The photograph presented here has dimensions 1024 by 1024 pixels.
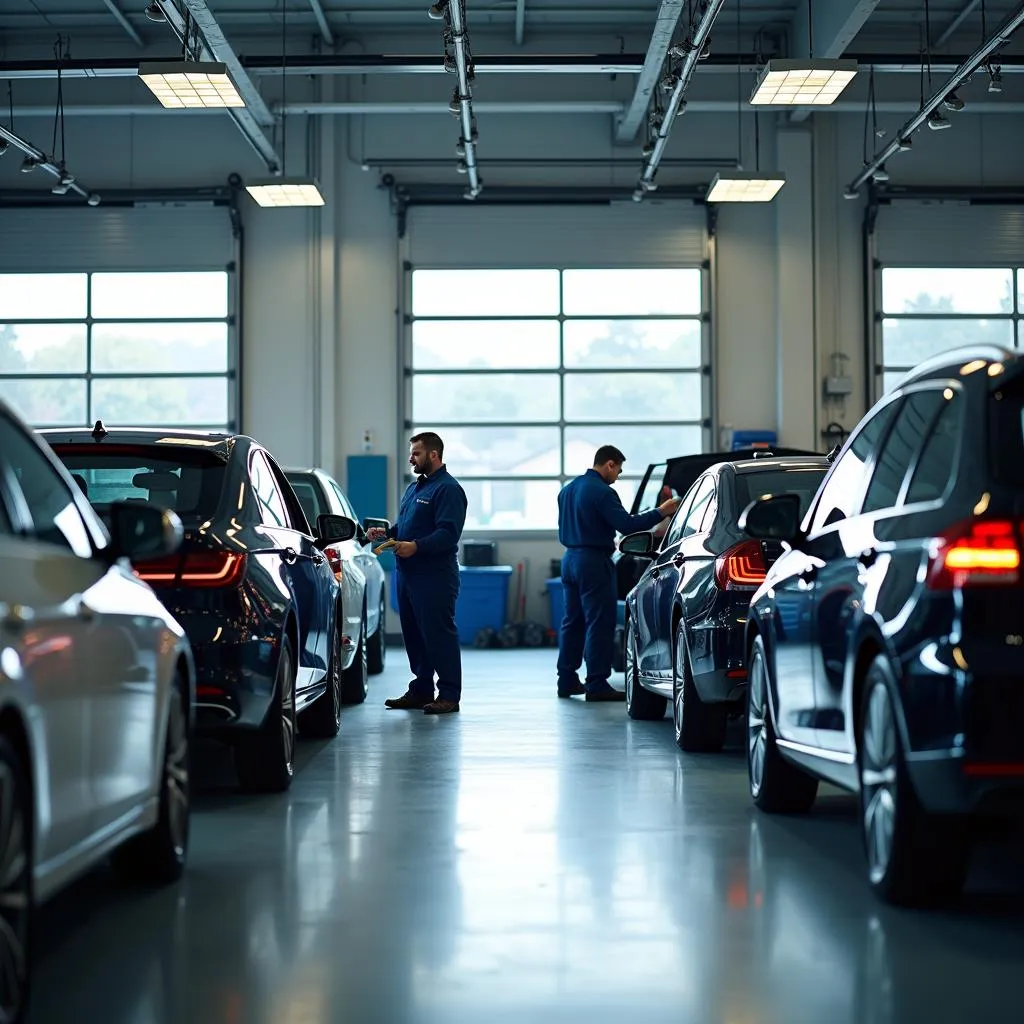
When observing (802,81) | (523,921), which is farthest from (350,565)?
(523,921)

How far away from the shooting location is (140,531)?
428cm

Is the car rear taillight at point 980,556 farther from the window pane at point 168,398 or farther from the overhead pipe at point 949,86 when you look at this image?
the window pane at point 168,398

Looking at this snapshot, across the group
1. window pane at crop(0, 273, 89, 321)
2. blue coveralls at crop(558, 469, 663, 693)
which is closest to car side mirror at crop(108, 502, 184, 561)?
blue coveralls at crop(558, 469, 663, 693)

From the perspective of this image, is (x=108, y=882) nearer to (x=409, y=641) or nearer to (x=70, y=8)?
(x=409, y=641)

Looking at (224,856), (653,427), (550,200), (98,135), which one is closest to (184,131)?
(98,135)

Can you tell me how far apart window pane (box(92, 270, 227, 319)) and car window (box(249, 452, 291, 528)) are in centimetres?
1302

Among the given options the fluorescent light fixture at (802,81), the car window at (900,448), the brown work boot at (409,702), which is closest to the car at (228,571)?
the car window at (900,448)

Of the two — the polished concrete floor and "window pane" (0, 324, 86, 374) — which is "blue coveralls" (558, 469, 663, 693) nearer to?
the polished concrete floor

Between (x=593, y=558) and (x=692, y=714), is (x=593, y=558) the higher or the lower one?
the higher one

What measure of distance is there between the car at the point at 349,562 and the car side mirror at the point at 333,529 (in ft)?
4.21

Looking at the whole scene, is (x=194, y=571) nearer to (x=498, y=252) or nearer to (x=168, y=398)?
(x=168, y=398)

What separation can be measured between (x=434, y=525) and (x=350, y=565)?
0.83 metres

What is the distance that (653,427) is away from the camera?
66.4 ft

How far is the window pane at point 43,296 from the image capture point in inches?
797
